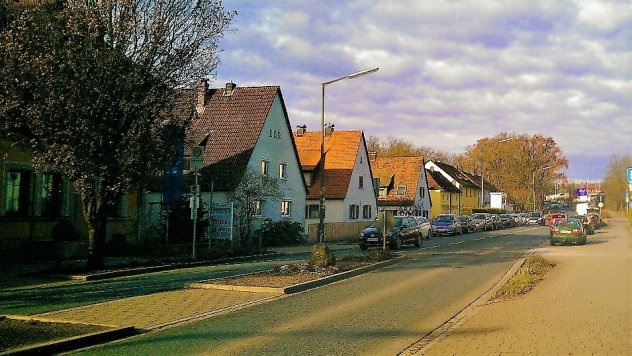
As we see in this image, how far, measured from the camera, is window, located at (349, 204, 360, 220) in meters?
49.9

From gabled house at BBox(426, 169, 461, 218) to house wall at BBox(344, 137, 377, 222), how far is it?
76.1 ft

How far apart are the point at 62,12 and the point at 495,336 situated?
48.3 feet

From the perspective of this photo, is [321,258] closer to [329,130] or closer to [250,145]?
[250,145]

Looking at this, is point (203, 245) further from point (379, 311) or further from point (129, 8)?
point (379, 311)

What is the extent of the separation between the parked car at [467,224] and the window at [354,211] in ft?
30.7

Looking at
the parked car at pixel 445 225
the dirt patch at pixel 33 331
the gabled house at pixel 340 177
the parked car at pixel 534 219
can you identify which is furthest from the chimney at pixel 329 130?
the dirt patch at pixel 33 331

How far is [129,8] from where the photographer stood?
18328mm

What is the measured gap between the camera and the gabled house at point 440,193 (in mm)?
77562

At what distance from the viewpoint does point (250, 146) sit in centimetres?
3800

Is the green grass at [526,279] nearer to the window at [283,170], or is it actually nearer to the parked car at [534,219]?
the window at [283,170]

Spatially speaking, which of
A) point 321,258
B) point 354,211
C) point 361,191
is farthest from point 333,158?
point 321,258

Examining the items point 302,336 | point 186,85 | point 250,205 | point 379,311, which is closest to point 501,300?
point 379,311

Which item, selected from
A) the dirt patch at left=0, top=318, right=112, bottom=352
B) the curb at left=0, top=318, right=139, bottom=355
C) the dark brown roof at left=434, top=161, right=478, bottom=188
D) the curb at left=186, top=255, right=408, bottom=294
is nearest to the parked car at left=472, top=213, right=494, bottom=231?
the dark brown roof at left=434, top=161, right=478, bottom=188

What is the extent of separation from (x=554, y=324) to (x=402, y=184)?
54.7 meters
